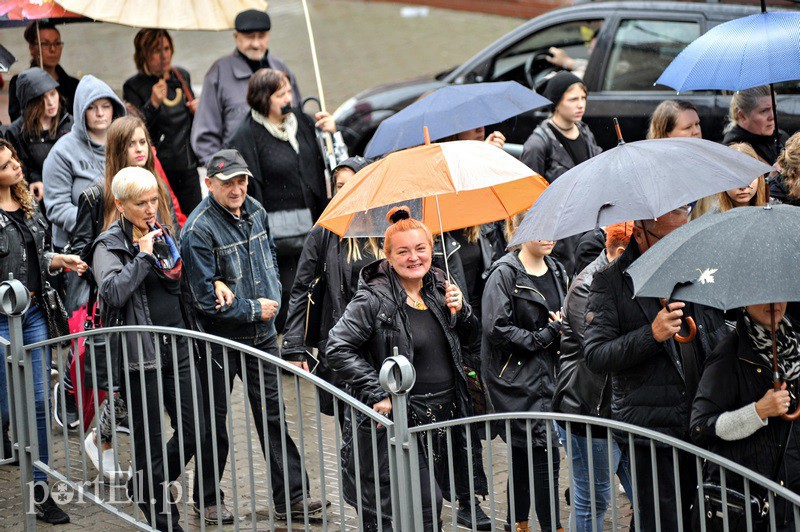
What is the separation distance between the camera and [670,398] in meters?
4.96

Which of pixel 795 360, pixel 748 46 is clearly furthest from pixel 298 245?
pixel 795 360

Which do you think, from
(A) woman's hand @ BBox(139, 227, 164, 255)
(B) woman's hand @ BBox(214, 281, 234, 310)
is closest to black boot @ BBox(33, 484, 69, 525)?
(B) woman's hand @ BBox(214, 281, 234, 310)

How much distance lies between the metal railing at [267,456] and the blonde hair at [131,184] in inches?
27.5

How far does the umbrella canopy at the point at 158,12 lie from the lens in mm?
8523

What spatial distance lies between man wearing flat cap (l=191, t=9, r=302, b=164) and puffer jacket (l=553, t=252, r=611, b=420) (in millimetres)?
4263

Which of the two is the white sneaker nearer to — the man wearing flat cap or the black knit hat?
the man wearing flat cap

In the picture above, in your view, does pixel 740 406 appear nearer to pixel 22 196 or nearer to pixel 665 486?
pixel 665 486

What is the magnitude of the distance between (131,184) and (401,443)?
2.34 meters

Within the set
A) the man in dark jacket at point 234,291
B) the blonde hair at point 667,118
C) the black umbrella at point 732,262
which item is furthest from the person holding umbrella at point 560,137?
the black umbrella at point 732,262

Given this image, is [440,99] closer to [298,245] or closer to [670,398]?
[298,245]

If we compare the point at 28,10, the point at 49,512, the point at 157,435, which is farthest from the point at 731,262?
the point at 28,10

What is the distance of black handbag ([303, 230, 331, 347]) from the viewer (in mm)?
6699

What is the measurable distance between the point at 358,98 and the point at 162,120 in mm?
2822

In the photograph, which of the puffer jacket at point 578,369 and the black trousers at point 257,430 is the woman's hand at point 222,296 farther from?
the puffer jacket at point 578,369
